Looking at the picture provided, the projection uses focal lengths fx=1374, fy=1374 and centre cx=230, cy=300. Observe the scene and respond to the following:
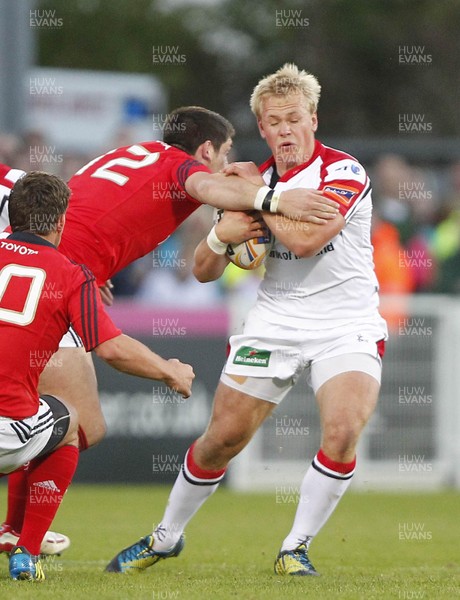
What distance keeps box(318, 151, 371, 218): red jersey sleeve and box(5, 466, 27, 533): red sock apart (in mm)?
2224

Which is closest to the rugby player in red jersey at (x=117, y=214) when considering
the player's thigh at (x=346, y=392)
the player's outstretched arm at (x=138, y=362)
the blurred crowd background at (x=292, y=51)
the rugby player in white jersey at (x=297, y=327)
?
the rugby player in white jersey at (x=297, y=327)

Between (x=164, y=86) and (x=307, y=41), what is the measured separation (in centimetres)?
465

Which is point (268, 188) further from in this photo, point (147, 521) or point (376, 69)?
point (376, 69)

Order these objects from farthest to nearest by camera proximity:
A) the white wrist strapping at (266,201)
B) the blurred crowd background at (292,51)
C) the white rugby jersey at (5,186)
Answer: the blurred crowd background at (292,51) → the white rugby jersey at (5,186) → the white wrist strapping at (266,201)

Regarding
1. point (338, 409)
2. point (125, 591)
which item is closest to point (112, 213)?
point (338, 409)

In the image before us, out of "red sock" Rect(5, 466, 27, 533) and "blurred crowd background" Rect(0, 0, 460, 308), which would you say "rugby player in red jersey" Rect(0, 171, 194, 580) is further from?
"blurred crowd background" Rect(0, 0, 460, 308)

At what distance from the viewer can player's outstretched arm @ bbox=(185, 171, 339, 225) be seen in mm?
6922

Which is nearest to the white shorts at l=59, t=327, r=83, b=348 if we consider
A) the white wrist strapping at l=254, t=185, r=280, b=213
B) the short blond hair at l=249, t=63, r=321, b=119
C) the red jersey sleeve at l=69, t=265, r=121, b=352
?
the red jersey sleeve at l=69, t=265, r=121, b=352

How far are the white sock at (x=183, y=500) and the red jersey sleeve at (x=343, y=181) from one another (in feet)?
5.15

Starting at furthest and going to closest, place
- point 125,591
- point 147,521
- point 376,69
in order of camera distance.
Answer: point 376,69 < point 147,521 < point 125,591

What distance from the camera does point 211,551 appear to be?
8.41 meters

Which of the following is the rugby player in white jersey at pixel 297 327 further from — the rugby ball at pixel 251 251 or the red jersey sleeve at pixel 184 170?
the red jersey sleeve at pixel 184 170

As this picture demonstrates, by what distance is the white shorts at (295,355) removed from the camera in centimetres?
709

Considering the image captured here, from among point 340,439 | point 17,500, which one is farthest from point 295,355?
point 17,500
